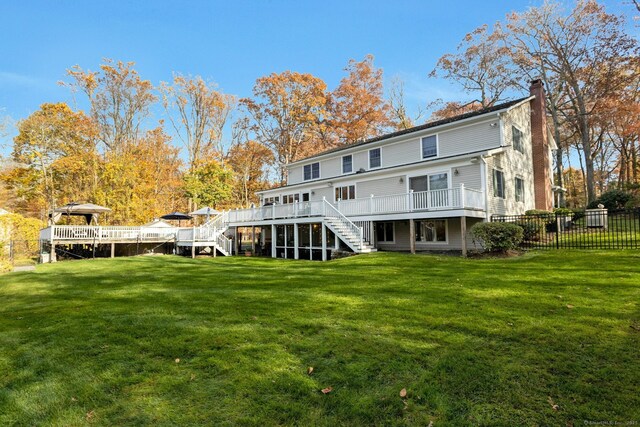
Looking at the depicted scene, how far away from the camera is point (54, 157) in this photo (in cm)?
2828

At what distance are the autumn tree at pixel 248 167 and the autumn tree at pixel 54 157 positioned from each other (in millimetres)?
14305

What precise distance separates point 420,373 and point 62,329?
509 centimetres

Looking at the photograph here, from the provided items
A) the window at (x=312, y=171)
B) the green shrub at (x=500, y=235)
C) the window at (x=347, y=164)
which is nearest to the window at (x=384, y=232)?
the window at (x=347, y=164)

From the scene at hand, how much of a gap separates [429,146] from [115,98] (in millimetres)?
27372

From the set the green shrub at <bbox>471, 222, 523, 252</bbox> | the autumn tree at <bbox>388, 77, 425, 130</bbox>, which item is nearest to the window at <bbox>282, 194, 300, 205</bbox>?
the green shrub at <bbox>471, 222, 523, 252</bbox>

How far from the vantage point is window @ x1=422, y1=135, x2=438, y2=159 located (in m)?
19.5

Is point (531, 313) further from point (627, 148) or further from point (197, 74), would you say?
point (627, 148)

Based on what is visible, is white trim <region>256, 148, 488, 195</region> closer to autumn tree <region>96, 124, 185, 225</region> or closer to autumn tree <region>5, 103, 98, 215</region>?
→ autumn tree <region>96, 124, 185, 225</region>

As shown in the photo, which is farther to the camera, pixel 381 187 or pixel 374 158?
pixel 374 158

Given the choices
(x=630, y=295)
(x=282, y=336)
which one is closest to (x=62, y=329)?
(x=282, y=336)

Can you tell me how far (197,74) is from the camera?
36.7m

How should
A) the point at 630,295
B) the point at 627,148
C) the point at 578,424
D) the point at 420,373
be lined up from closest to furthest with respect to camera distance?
the point at 578,424 < the point at 420,373 < the point at 630,295 < the point at 627,148

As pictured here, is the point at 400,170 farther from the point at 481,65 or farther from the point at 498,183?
the point at 481,65

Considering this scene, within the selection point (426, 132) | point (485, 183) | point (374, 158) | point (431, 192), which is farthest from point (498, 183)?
point (374, 158)
